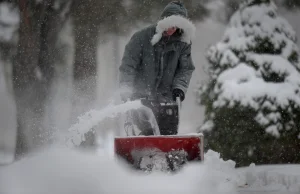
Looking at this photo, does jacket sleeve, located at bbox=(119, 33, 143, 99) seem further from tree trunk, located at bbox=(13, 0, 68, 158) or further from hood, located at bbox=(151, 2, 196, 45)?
tree trunk, located at bbox=(13, 0, 68, 158)

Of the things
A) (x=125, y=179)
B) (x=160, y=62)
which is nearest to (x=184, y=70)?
(x=160, y=62)

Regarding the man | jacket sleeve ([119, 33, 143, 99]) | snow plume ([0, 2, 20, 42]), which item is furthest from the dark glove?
snow plume ([0, 2, 20, 42])

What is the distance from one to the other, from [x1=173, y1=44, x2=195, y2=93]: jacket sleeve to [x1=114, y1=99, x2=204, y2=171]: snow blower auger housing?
104 cm

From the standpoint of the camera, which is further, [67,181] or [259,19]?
[259,19]

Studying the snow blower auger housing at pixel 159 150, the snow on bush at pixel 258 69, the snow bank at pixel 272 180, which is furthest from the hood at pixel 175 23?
the snow on bush at pixel 258 69

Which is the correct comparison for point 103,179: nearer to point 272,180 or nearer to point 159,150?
point 159,150

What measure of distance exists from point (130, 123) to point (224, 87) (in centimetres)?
405

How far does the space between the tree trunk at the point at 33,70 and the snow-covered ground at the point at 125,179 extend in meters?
4.31

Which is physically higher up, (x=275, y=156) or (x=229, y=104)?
(x=229, y=104)

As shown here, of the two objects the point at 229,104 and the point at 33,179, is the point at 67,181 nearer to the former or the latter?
the point at 33,179

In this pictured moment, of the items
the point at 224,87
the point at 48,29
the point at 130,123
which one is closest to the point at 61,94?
the point at 48,29

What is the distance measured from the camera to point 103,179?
3.93m

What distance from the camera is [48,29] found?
1031 centimetres

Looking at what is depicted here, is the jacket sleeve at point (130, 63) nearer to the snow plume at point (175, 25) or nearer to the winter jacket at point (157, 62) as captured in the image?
the winter jacket at point (157, 62)
